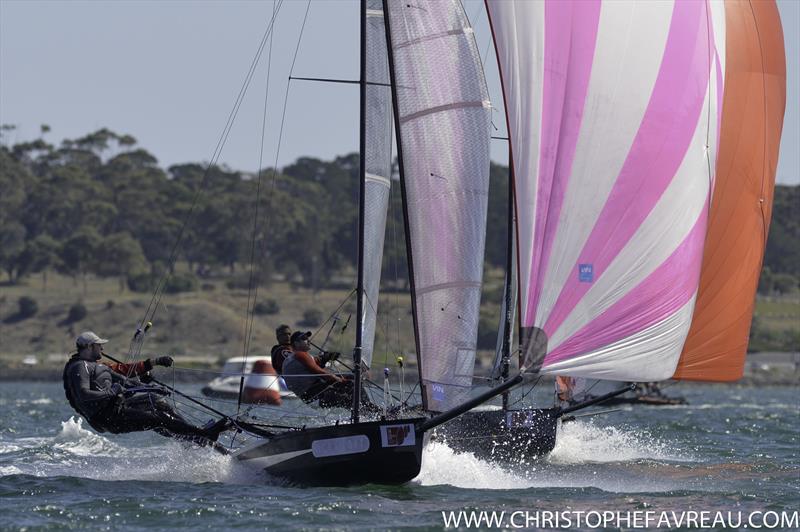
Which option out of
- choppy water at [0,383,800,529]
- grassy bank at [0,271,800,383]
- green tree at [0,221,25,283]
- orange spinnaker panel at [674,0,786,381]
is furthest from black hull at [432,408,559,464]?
green tree at [0,221,25,283]

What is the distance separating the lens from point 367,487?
15883 mm

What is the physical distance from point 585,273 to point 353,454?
3.14 metres

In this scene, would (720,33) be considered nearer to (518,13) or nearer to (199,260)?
(518,13)

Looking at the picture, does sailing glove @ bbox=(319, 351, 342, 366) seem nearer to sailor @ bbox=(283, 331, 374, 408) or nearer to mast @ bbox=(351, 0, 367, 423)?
sailor @ bbox=(283, 331, 374, 408)

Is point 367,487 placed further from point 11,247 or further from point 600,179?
point 11,247

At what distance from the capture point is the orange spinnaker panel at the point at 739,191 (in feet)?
58.3

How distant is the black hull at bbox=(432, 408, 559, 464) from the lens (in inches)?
747

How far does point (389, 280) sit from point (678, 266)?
323ft

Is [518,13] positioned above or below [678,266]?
above

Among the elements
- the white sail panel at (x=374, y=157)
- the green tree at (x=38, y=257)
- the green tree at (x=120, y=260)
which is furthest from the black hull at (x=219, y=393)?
the green tree at (x=38, y=257)

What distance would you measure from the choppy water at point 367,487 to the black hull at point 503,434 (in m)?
0.43

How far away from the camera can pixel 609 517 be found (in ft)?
46.2

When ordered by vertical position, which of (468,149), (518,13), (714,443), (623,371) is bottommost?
(714,443)

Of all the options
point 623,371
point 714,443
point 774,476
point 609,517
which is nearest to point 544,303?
point 623,371
